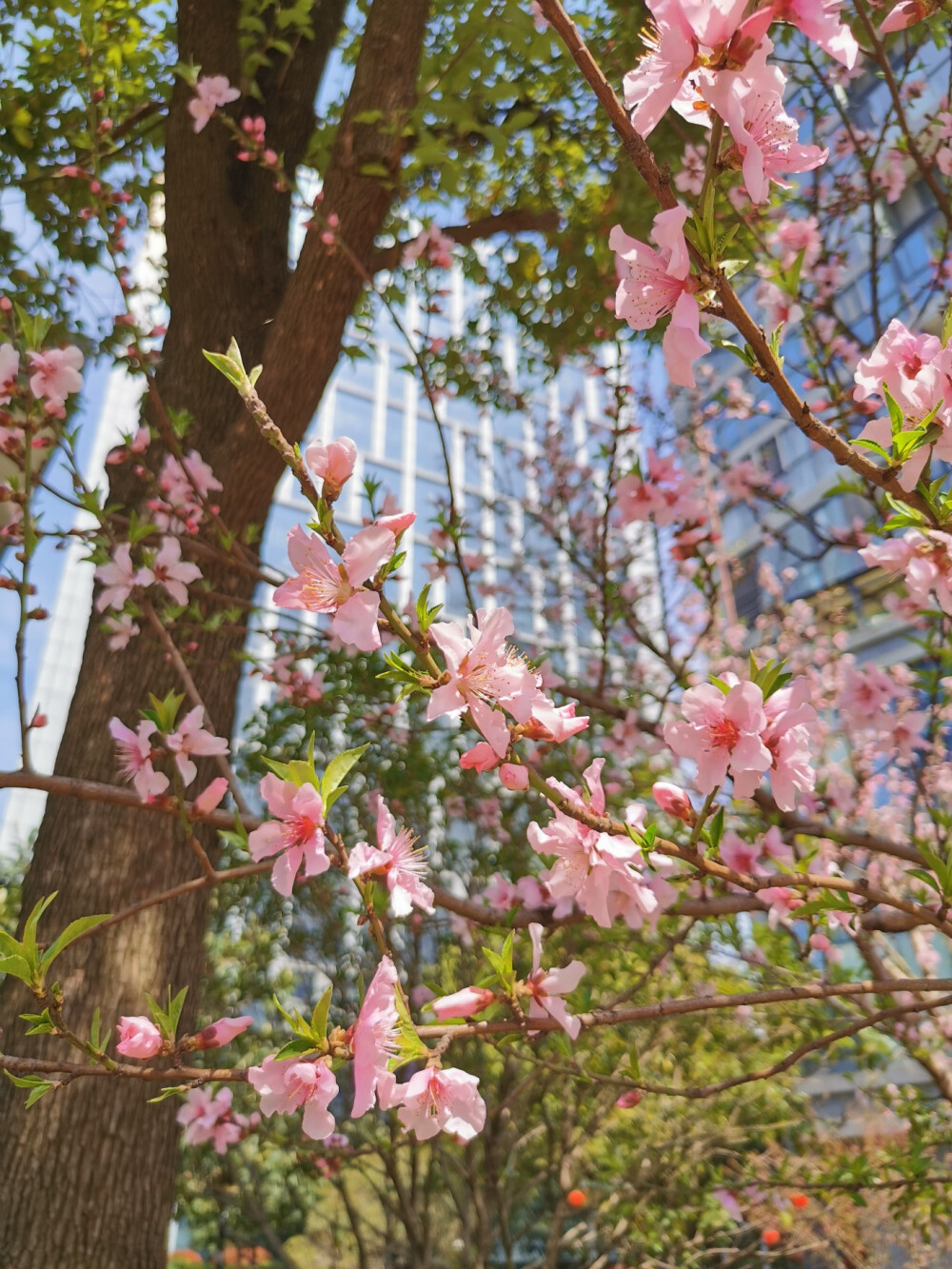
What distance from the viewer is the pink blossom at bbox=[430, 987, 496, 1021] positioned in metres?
1.03

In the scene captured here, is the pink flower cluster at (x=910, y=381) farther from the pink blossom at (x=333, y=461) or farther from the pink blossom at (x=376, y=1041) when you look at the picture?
the pink blossom at (x=376, y=1041)

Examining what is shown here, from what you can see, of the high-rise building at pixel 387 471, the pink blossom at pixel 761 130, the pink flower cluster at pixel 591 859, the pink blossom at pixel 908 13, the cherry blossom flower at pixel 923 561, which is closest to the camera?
the pink blossom at pixel 761 130

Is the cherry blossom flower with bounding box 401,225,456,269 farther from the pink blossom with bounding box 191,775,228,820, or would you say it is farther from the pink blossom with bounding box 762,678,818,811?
the pink blossom with bounding box 762,678,818,811

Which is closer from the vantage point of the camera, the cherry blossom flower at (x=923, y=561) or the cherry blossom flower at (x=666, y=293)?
the cherry blossom flower at (x=666, y=293)

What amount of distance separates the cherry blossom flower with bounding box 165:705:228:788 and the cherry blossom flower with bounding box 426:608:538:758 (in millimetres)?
701

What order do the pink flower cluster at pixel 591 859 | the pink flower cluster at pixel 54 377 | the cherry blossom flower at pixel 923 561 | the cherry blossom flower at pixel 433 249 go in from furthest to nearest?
1. the cherry blossom flower at pixel 433 249
2. the pink flower cluster at pixel 54 377
3. the cherry blossom flower at pixel 923 561
4. the pink flower cluster at pixel 591 859

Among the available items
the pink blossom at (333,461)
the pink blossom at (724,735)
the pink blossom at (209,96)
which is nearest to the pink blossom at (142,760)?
the pink blossom at (333,461)

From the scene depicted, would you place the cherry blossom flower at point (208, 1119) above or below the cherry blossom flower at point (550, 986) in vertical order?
below

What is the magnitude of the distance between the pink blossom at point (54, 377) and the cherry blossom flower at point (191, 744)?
68 cm

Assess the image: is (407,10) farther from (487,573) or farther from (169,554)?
(487,573)

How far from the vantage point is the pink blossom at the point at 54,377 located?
1.74 metres

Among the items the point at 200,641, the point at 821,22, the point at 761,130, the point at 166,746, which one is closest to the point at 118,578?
the point at 166,746

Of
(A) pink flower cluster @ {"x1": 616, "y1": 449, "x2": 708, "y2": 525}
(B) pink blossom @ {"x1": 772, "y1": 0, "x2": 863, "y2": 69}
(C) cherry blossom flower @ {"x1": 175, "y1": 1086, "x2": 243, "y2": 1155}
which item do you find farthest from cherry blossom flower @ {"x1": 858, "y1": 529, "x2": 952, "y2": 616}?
(C) cherry blossom flower @ {"x1": 175, "y1": 1086, "x2": 243, "y2": 1155}

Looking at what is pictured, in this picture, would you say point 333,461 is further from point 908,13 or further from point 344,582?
point 908,13
